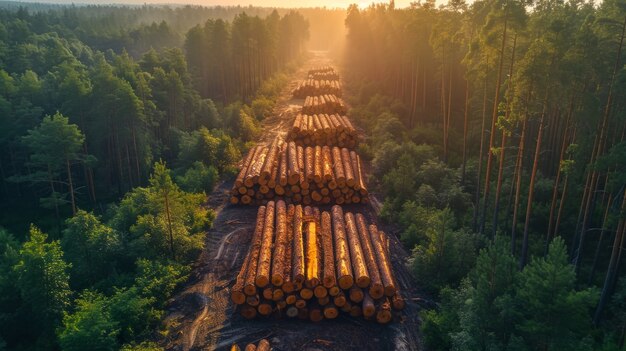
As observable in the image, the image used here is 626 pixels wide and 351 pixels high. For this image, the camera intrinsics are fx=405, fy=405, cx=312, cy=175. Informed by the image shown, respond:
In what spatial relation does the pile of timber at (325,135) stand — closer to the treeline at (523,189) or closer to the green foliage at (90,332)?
the treeline at (523,189)

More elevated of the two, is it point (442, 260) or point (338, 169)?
point (338, 169)

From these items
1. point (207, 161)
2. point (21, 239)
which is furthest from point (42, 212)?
point (207, 161)

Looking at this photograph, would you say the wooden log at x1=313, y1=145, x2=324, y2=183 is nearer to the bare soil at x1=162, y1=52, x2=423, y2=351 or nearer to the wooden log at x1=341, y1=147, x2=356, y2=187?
the wooden log at x1=341, y1=147, x2=356, y2=187

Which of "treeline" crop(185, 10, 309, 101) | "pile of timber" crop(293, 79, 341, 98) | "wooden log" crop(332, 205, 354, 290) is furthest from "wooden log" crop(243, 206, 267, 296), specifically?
"treeline" crop(185, 10, 309, 101)

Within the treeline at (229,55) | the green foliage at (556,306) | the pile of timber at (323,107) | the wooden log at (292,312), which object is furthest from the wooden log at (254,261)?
the treeline at (229,55)

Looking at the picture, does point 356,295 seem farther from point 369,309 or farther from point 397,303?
point 397,303

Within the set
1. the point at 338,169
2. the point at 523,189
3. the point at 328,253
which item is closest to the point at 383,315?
the point at 328,253
